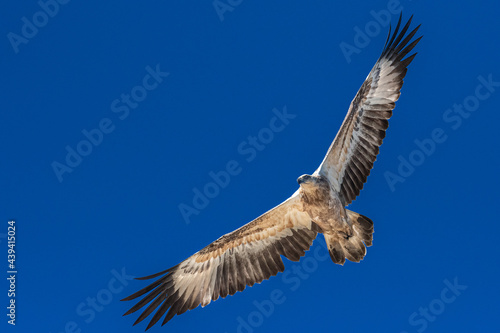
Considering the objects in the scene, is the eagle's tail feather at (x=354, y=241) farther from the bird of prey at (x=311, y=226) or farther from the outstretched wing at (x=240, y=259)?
the outstretched wing at (x=240, y=259)

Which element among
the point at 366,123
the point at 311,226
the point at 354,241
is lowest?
the point at 354,241

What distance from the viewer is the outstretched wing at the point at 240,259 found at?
1006 cm

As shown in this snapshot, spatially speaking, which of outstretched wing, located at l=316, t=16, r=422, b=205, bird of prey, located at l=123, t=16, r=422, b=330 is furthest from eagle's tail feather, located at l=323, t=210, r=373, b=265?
outstretched wing, located at l=316, t=16, r=422, b=205

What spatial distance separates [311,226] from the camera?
10219mm

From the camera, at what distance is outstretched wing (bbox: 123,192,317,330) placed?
33.0 feet

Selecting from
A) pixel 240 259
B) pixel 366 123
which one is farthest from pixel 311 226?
pixel 366 123

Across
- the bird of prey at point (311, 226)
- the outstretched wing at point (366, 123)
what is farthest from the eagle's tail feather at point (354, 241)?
the outstretched wing at point (366, 123)

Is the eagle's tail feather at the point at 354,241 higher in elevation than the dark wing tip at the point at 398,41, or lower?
lower

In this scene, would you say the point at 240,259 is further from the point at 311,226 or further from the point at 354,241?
the point at 354,241

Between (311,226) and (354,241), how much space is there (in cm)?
93

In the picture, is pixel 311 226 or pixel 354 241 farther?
pixel 311 226

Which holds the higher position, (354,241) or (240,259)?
(240,259)

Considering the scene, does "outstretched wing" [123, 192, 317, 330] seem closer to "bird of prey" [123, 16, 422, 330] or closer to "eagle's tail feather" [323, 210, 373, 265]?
"bird of prey" [123, 16, 422, 330]

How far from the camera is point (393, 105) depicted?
9.70 meters
